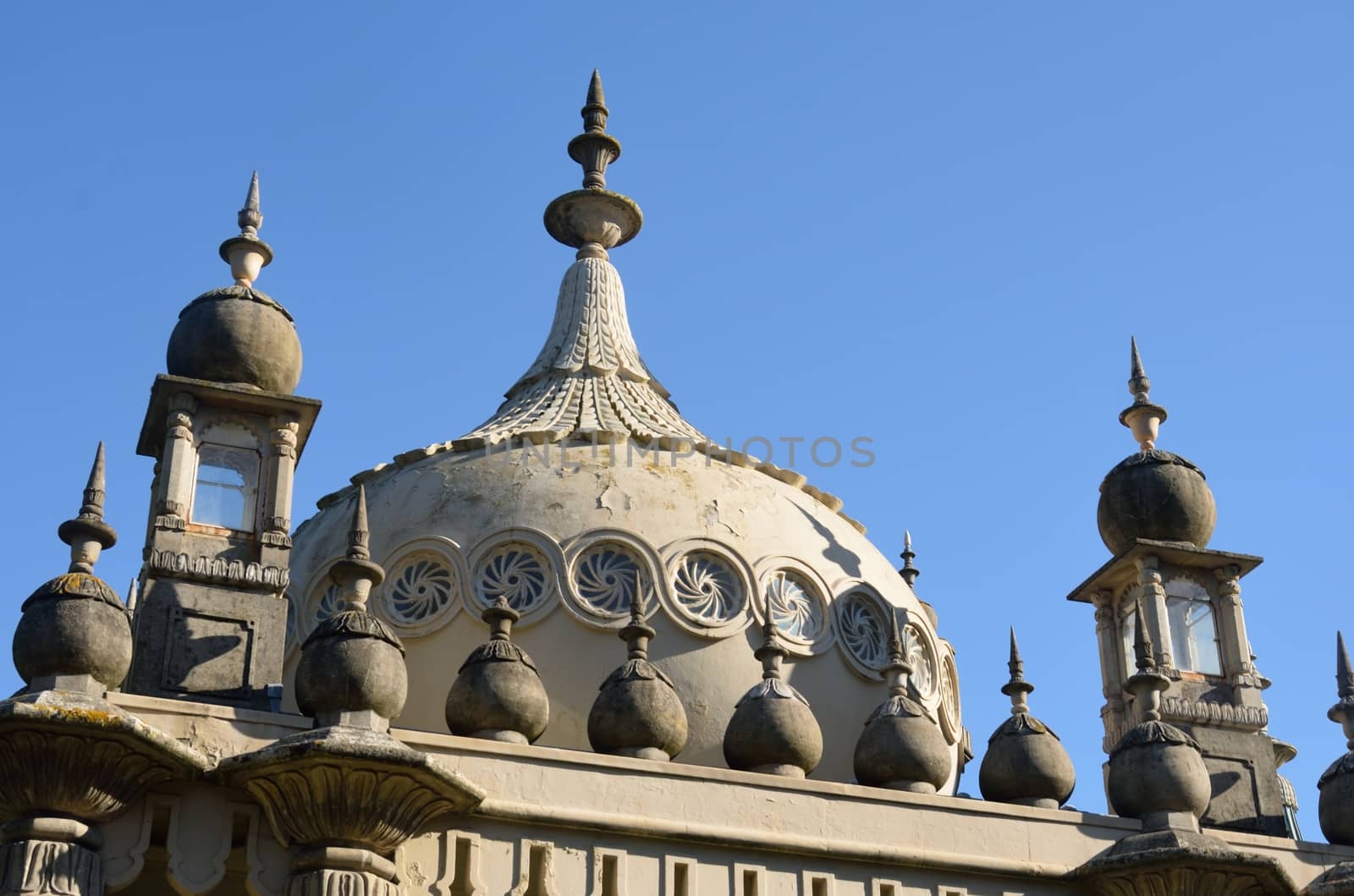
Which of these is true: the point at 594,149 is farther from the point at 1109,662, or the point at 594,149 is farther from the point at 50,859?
the point at 50,859

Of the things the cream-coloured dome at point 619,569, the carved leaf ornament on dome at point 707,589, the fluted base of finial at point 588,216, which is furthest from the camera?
the fluted base of finial at point 588,216

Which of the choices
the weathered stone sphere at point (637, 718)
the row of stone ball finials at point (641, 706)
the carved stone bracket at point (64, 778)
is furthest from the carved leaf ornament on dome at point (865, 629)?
the carved stone bracket at point (64, 778)

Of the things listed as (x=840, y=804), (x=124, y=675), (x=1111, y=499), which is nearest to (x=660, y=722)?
(x=840, y=804)

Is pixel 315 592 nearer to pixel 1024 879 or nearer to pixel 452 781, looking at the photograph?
pixel 452 781

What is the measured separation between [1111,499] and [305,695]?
9552 millimetres

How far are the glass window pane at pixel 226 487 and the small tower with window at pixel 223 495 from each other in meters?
0.01

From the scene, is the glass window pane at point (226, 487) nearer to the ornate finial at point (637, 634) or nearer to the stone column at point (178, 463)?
the stone column at point (178, 463)

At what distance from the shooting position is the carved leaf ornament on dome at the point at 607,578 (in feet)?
67.8

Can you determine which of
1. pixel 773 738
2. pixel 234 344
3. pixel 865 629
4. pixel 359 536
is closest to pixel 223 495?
pixel 234 344

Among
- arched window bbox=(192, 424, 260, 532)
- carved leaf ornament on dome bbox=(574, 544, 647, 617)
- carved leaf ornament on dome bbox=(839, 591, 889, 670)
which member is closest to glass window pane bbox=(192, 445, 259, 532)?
arched window bbox=(192, 424, 260, 532)

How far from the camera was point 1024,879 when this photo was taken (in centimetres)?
1819

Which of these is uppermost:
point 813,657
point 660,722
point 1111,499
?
point 1111,499

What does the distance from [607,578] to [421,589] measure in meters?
1.85

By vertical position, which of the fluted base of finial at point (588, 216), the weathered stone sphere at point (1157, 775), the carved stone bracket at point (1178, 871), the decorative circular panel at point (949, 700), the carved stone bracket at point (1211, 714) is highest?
the fluted base of finial at point (588, 216)
